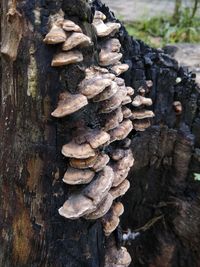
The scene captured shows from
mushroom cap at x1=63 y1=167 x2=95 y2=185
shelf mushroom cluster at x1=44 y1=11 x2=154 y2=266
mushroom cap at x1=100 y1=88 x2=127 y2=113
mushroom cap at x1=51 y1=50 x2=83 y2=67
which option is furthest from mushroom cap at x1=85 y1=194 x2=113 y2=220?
mushroom cap at x1=51 y1=50 x2=83 y2=67

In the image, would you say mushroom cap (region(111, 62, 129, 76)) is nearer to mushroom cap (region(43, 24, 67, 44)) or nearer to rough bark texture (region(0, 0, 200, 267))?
rough bark texture (region(0, 0, 200, 267))

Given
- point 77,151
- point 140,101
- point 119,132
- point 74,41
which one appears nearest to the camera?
point 74,41

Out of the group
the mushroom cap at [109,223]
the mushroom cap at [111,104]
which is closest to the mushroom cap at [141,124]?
the mushroom cap at [109,223]

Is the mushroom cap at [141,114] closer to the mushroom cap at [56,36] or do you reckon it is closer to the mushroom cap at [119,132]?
the mushroom cap at [119,132]

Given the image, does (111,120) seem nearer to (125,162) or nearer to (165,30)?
(125,162)

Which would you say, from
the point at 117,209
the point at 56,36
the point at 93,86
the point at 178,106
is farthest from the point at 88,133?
the point at 178,106
